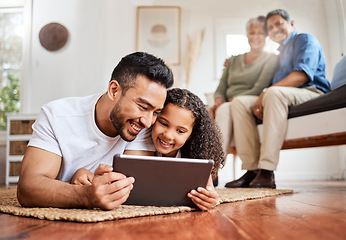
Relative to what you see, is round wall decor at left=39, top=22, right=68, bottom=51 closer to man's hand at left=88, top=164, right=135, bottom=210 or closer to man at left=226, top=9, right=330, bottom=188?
man at left=226, top=9, right=330, bottom=188

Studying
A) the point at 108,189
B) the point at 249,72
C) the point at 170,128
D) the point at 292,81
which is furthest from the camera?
the point at 249,72

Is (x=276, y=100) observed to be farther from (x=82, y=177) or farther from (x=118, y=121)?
(x=82, y=177)

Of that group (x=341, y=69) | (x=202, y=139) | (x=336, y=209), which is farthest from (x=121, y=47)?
(x=336, y=209)

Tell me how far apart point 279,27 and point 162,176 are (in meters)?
1.67

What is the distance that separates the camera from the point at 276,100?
180 cm

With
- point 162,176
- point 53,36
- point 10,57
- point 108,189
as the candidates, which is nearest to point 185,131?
point 162,176

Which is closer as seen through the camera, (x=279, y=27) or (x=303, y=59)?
(x=303, y=59)

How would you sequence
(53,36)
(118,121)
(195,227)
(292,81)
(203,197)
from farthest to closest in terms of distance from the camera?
(53,36)
(292,81)
(118,121)
(203,197)
(195,227)

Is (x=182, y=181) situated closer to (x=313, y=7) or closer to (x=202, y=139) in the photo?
(x=202, y=139)

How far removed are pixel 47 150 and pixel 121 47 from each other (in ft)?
9.36

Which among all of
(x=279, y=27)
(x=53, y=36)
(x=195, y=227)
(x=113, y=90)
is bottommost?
(x=195, y=227)

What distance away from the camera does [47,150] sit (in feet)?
3.07

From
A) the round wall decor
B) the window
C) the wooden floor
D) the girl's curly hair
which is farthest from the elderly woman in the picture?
the window

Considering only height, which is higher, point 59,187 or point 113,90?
point 113,90
